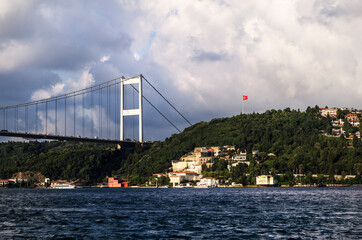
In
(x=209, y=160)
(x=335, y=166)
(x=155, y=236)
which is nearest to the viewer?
(x=155, y=236)

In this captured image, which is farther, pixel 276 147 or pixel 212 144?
pixel 212 144

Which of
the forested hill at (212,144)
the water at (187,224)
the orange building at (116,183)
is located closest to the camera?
the water at (187,224)

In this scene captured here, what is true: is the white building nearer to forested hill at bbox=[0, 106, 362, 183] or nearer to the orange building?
forested hill at bbox=[0, 106, 362, 183]

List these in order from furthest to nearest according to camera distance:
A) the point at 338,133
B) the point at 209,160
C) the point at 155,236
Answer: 1. the point at 338,133
2. the point at 209,160
3. the point at 155,236

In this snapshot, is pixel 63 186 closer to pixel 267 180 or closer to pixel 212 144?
pixel 212 144

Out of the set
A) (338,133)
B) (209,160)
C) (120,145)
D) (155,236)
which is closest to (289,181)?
(209,160)

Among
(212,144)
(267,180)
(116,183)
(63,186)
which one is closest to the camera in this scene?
(267,180)

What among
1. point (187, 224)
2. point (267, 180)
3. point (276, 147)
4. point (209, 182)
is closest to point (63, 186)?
point (209, 182)

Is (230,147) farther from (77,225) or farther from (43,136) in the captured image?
(77,225)

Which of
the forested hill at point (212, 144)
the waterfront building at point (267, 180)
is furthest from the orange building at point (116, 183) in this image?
the waterfront building at point (267, 180)

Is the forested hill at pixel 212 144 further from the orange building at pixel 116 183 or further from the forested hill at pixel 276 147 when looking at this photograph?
the orange building at pixel 116 183

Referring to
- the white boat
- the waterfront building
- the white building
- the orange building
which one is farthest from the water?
the white boat
